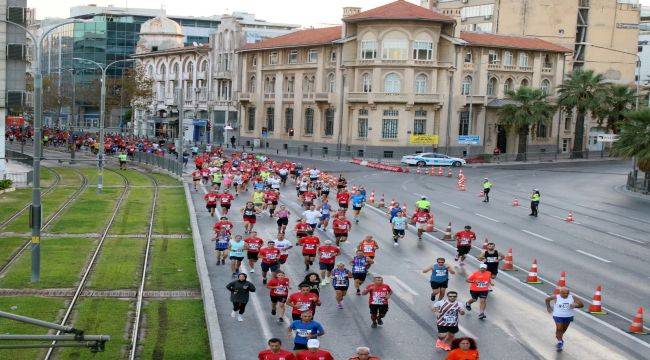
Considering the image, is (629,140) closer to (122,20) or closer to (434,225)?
(434,225)

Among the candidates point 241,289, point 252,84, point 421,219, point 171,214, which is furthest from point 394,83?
point 241,289

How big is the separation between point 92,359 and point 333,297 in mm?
6852

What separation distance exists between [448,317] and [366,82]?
61902 millimetres

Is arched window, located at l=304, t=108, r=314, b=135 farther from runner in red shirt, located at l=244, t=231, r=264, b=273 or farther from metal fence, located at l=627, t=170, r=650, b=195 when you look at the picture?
runner in red shirt, located at l=244, t=231, r=264, b=273

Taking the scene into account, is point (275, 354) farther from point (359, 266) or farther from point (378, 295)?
point (359, 266)

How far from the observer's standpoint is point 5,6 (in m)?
47.5

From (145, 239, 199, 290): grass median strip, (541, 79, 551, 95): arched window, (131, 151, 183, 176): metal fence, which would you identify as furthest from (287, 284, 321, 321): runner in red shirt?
(541, 79, 551, 95): arched window

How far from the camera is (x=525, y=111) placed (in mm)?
74125

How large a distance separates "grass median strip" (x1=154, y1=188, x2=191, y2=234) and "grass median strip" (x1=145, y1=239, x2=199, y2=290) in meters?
2.60

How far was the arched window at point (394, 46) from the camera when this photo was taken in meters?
74.2

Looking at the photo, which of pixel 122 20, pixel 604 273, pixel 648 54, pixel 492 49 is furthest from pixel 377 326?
pixel 122 20

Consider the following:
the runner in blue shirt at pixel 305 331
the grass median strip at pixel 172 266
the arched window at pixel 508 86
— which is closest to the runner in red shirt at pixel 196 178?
the grass median strip at pixel 172 266

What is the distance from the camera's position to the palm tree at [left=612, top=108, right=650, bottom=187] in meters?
47.1

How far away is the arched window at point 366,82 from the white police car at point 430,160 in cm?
964
